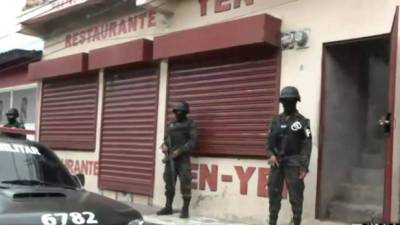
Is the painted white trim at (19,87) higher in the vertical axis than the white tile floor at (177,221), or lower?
higher

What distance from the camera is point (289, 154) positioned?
782 cm

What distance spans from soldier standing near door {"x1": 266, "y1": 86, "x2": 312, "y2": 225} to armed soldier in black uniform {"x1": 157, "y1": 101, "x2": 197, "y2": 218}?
2.03 meters

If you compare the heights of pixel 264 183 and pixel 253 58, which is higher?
pixel 253 58

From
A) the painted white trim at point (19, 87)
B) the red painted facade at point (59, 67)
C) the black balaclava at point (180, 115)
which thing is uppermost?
the red painted facade at point (59, 67)

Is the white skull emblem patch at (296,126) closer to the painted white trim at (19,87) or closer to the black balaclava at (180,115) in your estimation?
the black balaclava at (180,115)

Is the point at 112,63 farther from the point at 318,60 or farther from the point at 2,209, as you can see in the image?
the point at 2,209

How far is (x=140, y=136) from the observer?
11953mm

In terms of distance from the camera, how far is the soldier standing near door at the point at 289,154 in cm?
769

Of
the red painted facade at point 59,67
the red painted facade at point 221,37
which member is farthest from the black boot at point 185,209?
the red painted facade at point 59,67

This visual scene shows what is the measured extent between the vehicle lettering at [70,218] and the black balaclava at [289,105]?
3870mm

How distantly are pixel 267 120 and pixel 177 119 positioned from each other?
4.96 ft

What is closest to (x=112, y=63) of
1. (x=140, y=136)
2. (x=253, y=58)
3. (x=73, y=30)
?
(x=140, y=136)

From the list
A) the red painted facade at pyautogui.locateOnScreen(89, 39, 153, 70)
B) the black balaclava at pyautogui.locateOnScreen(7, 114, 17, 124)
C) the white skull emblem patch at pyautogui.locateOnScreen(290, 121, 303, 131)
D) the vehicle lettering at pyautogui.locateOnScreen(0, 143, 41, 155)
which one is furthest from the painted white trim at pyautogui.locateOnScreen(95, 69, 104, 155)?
the vehicle lettering at pyautogui.locateOnScreen(0, 143, 41, 155)

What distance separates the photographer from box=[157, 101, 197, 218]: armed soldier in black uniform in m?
9.70
